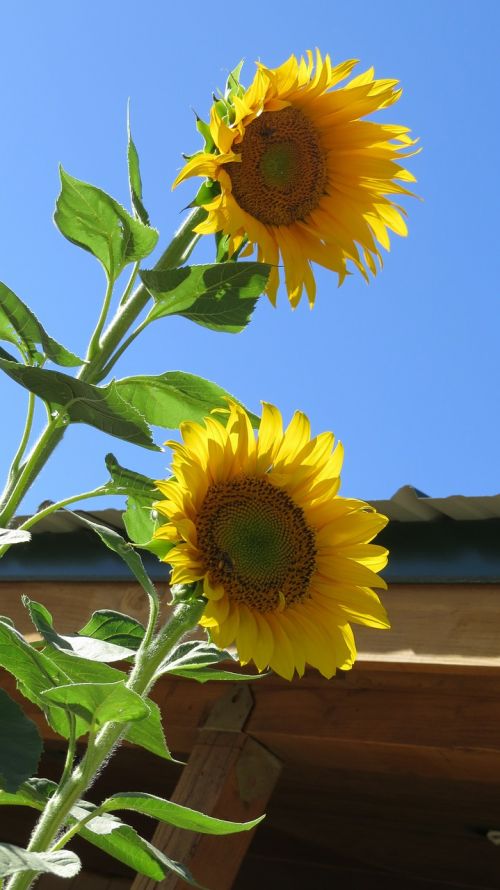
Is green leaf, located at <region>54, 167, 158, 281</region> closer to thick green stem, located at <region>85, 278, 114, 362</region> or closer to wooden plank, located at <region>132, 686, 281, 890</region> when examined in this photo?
thick green stem, located at <region>85, 278, 114, 362</region>

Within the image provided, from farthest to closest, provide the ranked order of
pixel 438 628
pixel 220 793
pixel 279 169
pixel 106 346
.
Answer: pixel 220 793 → pixel 438 628 → pixel 279 169 → pixel 106 346

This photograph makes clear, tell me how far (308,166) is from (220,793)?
1.62 metres

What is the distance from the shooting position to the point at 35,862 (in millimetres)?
818

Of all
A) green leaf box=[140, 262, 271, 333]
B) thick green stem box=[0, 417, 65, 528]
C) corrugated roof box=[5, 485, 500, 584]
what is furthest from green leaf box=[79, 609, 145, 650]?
corrugated roof box=[5, 485, 500, 584]

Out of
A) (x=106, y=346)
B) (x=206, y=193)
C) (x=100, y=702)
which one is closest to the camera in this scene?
(x=100, y=702)

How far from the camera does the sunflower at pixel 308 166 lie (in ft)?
4.34

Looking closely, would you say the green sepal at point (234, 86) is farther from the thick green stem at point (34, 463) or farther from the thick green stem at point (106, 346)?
the thick green stem at point (34, 463)

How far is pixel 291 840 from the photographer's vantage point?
405 centimetres

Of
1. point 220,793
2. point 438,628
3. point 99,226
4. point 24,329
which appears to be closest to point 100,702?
point 24,329

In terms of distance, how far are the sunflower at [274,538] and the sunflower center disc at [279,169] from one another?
28cm

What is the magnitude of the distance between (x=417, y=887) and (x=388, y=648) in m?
2.00

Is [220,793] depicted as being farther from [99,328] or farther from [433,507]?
[99,328]

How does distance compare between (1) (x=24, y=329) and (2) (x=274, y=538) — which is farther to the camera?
(2) (x=274, y=538)

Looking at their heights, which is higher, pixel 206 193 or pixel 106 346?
pixel 206 193
